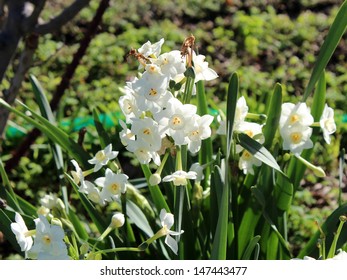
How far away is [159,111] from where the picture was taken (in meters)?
1.38

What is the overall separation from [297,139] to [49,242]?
0.56 m

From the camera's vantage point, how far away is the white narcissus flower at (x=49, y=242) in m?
1.33

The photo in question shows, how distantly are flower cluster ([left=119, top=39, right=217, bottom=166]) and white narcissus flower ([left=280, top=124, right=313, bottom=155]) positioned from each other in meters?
0.20

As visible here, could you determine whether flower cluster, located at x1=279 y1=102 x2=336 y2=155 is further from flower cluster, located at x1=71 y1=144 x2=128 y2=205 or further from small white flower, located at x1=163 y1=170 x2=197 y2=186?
flower cluster, located at x1=71 y1=144 x2=128 y2=205

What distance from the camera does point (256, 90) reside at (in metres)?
3.50

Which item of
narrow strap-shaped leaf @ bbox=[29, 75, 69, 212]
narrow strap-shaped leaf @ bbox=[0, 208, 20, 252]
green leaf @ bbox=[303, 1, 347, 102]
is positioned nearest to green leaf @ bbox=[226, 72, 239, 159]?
green leaf @ bbox=[303, 1, 347, 102]

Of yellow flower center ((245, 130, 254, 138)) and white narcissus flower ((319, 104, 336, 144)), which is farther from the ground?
white narcissus flower ((319, 104, 336, 144))

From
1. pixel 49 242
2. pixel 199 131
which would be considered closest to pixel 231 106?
pixel 199 131

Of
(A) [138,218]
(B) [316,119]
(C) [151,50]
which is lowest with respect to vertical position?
(A) [138,218]

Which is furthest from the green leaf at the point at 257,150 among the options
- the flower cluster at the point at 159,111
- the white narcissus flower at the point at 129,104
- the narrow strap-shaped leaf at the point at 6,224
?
the narrow strap-shaped leaf at the point at 6,224

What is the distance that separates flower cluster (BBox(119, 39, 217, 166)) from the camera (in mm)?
1369

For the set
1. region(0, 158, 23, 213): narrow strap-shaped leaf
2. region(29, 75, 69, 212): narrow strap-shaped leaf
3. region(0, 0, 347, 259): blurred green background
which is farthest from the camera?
region(0, 0, 347, 259): blurred green background

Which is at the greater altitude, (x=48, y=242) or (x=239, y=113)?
(x=239, y=113)

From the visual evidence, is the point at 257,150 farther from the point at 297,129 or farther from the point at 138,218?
the point at 138,218
